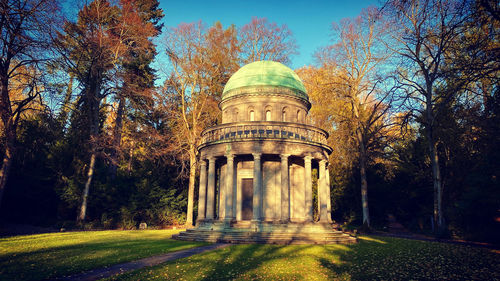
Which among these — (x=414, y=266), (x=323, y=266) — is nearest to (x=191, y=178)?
(x=323, y=266)

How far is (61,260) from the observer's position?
1168 centimetres

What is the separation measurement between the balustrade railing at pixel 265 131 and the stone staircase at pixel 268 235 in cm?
589

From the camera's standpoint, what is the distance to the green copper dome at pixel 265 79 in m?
25.2

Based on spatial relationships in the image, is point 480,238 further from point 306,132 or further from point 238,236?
point 238,236

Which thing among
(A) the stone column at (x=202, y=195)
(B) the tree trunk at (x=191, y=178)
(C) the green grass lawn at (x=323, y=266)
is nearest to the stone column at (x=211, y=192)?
(A) the stone column at (x=202, y=195)

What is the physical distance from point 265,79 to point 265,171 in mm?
7656

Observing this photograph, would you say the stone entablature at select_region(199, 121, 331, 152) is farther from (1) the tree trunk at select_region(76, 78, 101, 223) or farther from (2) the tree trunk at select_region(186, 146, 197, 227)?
(1) the tree trunk at select_region(76, 78, 101, 223)

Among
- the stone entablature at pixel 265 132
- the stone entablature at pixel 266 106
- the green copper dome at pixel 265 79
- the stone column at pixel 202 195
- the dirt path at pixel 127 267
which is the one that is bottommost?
the dirt path at pixel 127 267

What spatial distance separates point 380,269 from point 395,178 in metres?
26.5

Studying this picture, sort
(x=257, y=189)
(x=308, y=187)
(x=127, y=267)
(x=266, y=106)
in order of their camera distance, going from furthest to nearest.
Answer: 1. (x=266, y=106)
2. (x=308, y=187)
3. (x=257, y=189)
4. (x=127, y=267)

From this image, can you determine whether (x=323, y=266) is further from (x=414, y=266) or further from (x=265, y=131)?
(x=265, y=131)

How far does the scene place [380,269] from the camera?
1079 centimetres

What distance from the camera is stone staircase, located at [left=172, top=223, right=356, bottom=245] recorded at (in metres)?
18.2

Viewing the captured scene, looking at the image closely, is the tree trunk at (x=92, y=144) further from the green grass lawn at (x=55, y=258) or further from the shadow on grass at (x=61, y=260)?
the shadow on grass at (x=61, y=260)
